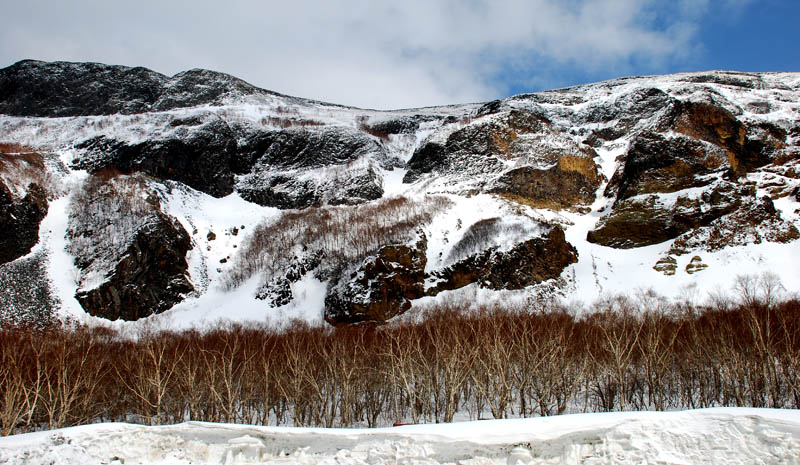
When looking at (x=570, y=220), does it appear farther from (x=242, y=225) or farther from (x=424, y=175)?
(x=242, y=225)

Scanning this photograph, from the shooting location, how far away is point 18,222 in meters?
33.5

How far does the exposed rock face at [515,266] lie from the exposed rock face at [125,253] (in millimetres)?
23213

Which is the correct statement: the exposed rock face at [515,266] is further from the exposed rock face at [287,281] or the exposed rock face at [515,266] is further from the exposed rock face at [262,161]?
the exposed rock face at [262,161]

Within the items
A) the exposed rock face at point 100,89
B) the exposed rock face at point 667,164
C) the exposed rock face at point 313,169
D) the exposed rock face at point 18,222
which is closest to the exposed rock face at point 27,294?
the exposed rock face at point 18,222

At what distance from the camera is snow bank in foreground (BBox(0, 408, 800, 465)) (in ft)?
17.2

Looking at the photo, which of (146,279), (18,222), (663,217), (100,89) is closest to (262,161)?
(146,279)

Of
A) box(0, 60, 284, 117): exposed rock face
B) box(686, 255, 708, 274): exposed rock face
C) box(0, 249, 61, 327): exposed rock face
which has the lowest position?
box(0, 249, 61, 327): exposed rock face

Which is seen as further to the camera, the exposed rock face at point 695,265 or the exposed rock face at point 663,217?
the exposed rock face at point 663,217

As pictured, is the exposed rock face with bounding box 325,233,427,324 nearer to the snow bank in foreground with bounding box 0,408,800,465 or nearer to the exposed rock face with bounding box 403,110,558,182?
the exposed rock face with bounding box 403,110,558,182

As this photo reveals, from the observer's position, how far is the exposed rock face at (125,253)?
33750 mm

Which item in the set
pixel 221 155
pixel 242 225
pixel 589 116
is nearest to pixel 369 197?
pixel 242 225

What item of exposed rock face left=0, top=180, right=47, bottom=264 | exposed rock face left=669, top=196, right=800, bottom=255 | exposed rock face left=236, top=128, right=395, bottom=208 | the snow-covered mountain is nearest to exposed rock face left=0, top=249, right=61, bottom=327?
the snow-covered mountain

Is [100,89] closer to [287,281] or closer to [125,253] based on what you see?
[125,253]

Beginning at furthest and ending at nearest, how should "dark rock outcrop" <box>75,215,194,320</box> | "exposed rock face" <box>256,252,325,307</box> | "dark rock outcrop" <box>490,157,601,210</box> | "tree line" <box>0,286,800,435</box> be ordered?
1. "dark rock outcrop" <box>490,157,601,210</box>
2. "exposed rock face" <box>256,252,325,307</box>
3. "dark rock outcrop" <box>75,215,194,320</box>
4. "tree line" <box>0,286,800,435</box>
